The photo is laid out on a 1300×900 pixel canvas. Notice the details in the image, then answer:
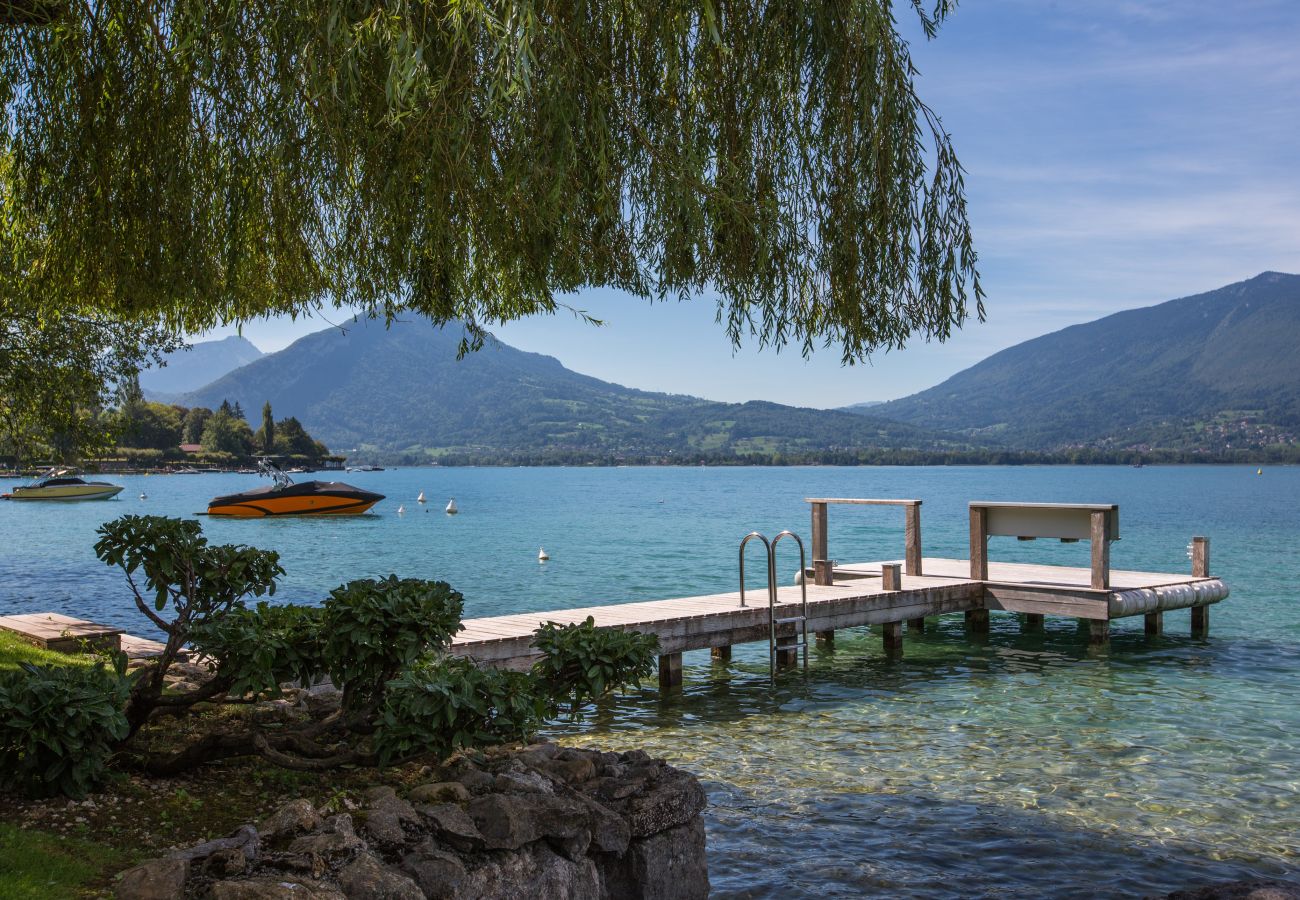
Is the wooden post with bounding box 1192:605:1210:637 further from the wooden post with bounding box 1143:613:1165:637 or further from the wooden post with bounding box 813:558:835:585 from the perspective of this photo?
the wooden post with bounding box 813:558:835:585

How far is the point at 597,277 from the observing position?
5.82 meters

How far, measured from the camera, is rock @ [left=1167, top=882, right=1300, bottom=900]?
4652mm

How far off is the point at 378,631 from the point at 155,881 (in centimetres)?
180

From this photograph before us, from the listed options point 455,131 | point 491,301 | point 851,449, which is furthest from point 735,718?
point 851,449

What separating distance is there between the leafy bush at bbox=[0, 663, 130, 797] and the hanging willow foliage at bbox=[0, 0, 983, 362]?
2412mm

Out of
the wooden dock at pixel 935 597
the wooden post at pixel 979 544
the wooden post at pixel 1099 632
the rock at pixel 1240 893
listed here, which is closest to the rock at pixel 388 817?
the rock at pixel 1240 893

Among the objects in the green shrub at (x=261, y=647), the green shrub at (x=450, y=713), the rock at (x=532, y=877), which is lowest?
the rock at (x=532, y=877)

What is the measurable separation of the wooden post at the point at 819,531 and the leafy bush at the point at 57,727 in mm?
12417

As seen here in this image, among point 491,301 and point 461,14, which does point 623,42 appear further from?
point 491,301

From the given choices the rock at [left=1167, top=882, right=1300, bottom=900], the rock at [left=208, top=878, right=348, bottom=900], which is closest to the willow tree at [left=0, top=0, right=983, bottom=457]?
the rock at [left=208, top=878, right=348, bottom=900]

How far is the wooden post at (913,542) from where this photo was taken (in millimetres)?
15688

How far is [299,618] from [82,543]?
42.9 m

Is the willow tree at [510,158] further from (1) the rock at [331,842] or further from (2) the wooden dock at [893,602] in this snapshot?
(2) the wooden dock at [893,602]

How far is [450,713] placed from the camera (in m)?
4.88
